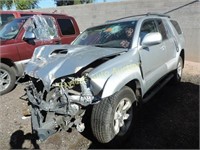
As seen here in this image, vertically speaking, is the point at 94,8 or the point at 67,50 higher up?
the point at 67,50

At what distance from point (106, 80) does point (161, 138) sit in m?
1.33

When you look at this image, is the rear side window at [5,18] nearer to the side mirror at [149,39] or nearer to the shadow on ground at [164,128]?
the shadow on ground at [164,128]

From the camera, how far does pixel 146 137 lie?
3.58 meters

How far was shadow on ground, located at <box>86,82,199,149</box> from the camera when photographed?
3.41m

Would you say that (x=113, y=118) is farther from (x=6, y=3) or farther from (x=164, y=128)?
(x=6, y=3)

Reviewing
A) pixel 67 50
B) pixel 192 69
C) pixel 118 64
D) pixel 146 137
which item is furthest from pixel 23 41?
pixel 192 69

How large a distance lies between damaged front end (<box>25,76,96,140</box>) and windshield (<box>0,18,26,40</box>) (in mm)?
3725

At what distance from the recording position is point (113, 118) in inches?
124

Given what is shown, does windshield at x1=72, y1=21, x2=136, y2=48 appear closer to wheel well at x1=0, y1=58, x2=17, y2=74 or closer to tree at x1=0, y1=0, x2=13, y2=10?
wheel well at x1=0, y1=58, x2=17, y2=74

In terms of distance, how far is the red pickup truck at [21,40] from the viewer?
586 cm

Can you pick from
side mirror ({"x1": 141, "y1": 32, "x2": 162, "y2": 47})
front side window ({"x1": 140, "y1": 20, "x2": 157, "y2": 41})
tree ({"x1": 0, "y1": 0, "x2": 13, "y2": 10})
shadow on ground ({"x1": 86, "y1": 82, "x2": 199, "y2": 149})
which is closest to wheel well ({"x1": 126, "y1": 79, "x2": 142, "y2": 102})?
shadow on ground ({"x1": 86, "y1": 82, "x2": 199, "y2": 149})

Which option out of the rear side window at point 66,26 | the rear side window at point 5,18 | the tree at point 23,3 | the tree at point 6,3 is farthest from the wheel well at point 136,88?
the tree at point 6,3

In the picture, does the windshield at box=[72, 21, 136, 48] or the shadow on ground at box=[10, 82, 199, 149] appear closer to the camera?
the shadow on ground at box=[10, 82, 199, 149]

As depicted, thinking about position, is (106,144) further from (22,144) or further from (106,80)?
(22,144)
